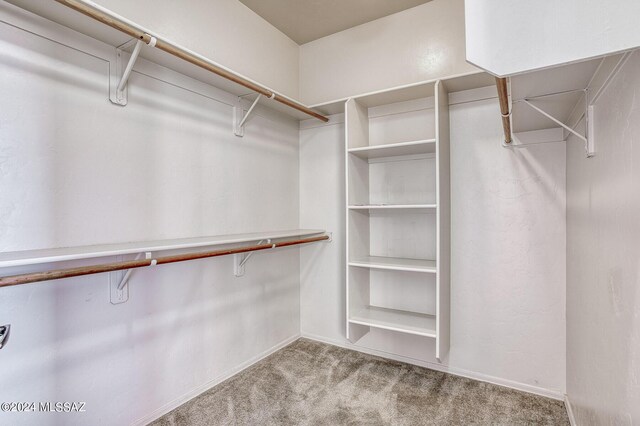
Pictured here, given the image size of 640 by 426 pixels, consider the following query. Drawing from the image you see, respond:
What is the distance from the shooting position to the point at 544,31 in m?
0.78

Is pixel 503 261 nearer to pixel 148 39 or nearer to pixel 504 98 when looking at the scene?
pixel 504 98

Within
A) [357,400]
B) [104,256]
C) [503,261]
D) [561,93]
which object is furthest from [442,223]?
[104,256]

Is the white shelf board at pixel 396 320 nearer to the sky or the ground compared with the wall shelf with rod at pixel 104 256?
nearer to the ground

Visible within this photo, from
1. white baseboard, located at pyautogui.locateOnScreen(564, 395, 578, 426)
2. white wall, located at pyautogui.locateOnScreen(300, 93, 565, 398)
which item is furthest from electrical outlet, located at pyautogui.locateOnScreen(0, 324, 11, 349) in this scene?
white baseboard, located at pyautogui.locateOnScreen(564, 395, 578, 426)

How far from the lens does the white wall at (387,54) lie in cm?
231

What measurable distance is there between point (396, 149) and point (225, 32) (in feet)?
4.88

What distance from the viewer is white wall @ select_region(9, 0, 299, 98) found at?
1756mm

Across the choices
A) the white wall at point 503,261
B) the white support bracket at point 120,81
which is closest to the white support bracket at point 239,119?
the white support bracket at point 120,81

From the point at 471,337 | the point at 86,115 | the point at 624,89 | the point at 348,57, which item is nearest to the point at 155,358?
the point at 86,115

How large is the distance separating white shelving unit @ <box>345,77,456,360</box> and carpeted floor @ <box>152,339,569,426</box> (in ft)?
0.93

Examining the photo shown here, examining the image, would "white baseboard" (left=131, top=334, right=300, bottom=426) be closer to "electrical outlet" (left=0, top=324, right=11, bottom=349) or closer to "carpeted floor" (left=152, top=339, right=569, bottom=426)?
"carpeted floor" (left=152, top=339, right=569, bottom=426)

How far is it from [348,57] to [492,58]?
7.12 feet

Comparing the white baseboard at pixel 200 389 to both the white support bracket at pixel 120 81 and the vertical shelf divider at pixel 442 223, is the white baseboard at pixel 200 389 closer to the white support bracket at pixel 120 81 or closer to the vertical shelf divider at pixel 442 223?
the vertical shelf divider at pixel 442 223

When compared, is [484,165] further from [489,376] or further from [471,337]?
[489,376]
